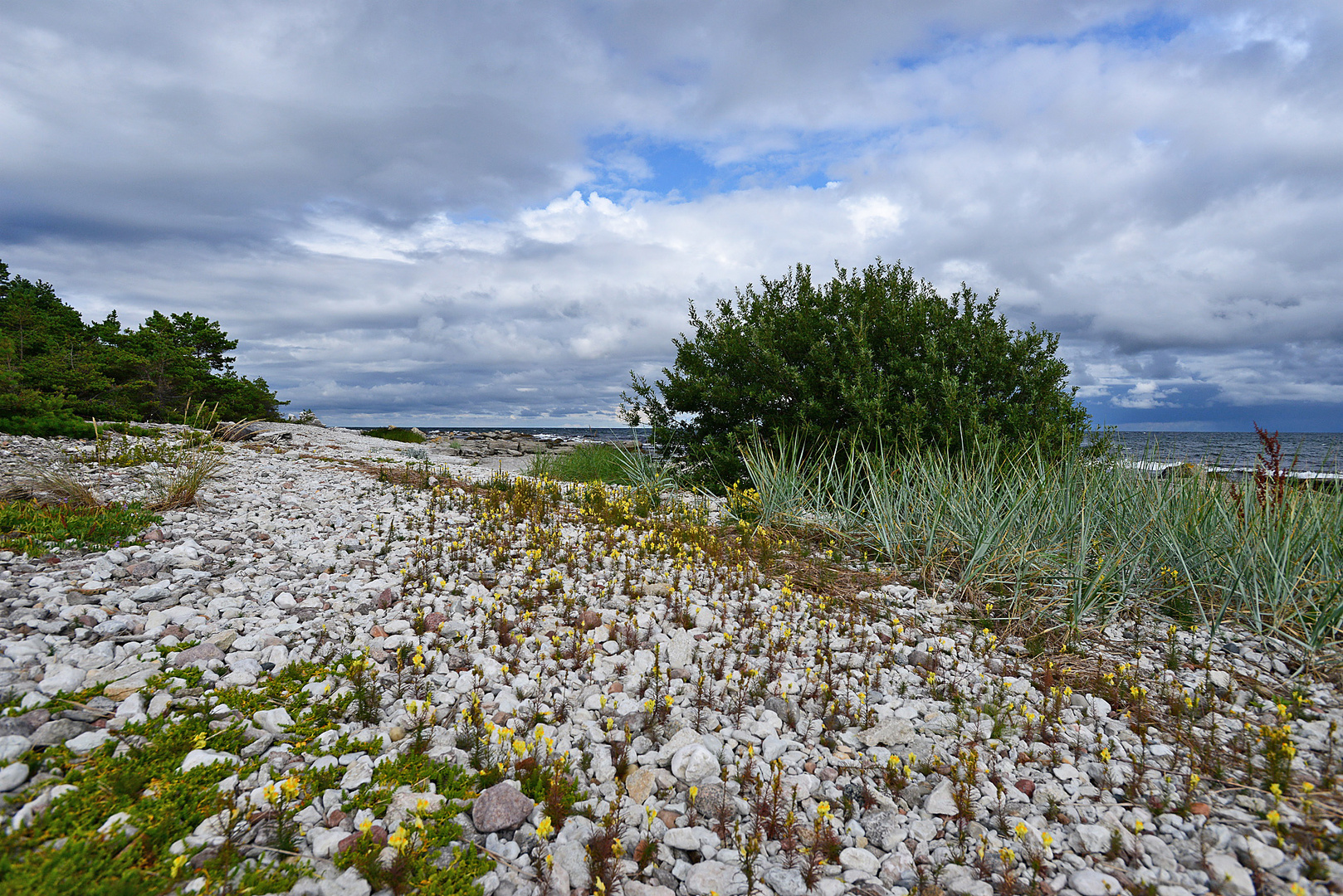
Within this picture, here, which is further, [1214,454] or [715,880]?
[1214,454]

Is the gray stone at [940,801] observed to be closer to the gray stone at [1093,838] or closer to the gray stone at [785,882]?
the gray stone at [1093,838]

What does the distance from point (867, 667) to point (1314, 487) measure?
6.93 meters

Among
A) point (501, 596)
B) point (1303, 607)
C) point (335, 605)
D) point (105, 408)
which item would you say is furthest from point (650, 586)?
point (105, 408)

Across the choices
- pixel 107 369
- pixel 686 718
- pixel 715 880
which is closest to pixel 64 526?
pixel 686 718

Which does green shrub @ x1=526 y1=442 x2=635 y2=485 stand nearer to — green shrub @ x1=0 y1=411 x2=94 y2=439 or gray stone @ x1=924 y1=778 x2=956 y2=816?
gray stone @ x1=924 y1=778 x2=956 y2=816

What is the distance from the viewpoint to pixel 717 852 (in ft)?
9.05

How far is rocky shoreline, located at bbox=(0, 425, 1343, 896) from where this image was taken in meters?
2.69

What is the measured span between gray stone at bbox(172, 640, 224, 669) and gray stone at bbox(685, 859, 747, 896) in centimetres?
322

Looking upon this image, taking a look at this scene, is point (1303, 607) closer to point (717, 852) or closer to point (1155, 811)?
point (1155, 811)

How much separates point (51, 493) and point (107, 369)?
15.7 meters

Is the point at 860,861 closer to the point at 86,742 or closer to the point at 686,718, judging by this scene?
the point at 686,718

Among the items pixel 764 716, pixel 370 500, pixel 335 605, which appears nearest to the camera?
pixel 764 716

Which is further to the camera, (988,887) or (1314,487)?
(1314,487)

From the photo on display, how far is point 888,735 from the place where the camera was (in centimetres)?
358
